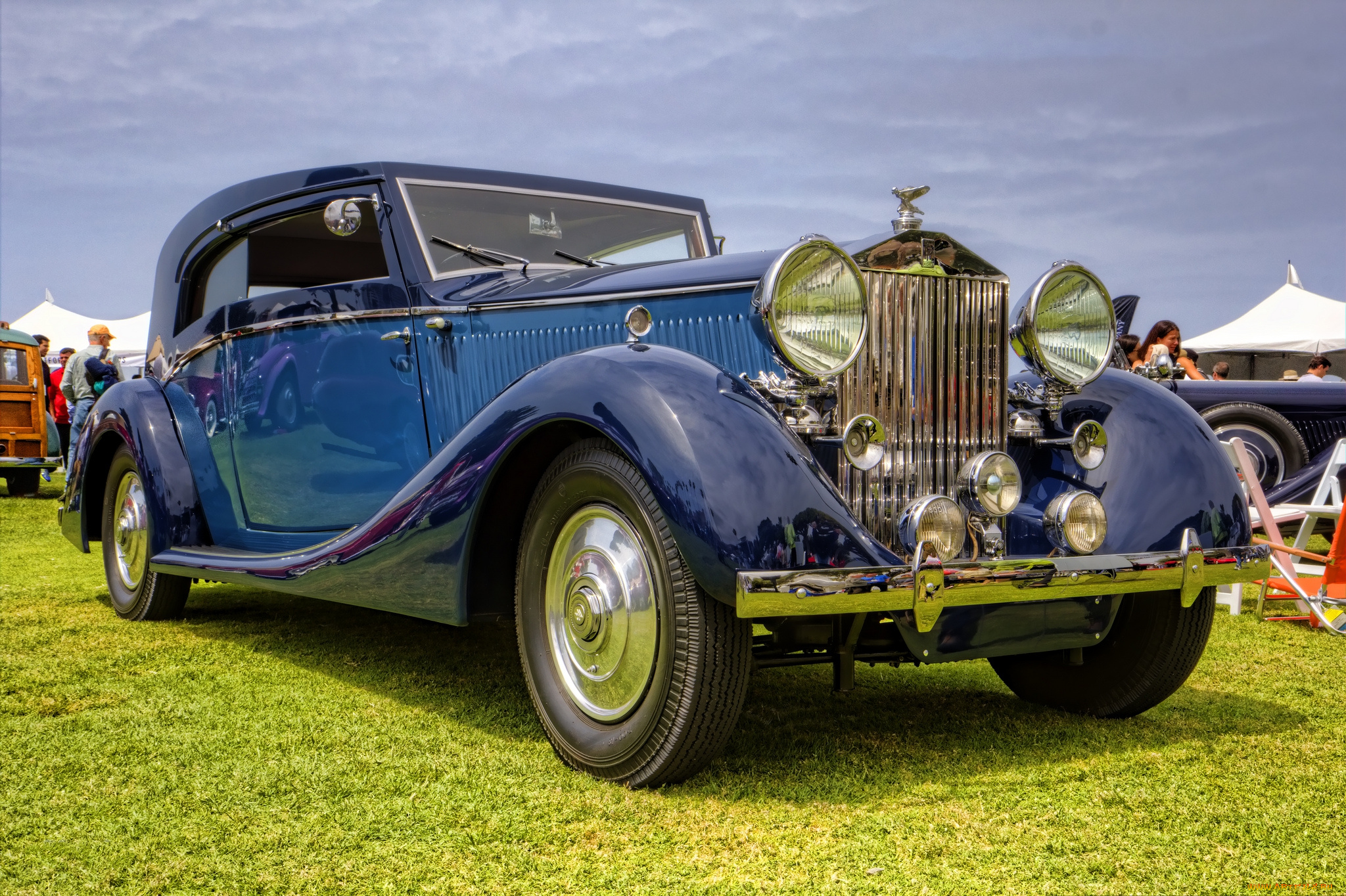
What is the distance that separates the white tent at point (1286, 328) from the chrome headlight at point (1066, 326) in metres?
13.5

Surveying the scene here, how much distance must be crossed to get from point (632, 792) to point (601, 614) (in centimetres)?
42

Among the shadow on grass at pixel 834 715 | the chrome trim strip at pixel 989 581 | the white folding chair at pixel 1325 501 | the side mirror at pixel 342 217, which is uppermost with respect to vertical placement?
the side mirror at pixel 342 217

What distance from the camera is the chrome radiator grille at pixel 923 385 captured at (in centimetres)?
299

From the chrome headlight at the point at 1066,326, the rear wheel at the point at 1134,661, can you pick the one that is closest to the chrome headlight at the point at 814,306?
the chrome headlight at the point at 1066,326

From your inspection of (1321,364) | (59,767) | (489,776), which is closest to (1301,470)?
(1321,364)

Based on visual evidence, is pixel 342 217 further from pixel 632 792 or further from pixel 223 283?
pixel 632 792

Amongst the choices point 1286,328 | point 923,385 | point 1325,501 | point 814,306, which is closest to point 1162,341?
point 1325,501

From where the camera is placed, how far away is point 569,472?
2834 millimetres

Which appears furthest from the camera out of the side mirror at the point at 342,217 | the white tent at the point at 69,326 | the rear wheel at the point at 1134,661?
the white tent at the point at 69,326

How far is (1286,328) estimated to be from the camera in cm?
A: 1630

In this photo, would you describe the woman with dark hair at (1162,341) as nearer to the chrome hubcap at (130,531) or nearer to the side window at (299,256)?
the side window at (299,256)

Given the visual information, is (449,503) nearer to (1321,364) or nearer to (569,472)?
(569,472)

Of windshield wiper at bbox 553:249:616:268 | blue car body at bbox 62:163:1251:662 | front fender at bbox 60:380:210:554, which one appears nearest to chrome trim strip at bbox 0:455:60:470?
front fender at bbox 60:380:210:554

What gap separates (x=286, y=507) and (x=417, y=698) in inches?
48.2
